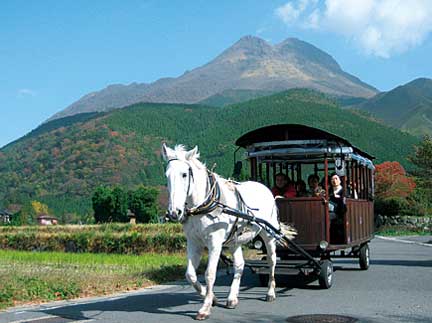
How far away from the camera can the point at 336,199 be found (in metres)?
12.3

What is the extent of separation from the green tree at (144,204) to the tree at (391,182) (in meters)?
27.8

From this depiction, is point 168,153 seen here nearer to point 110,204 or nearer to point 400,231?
point 400,231

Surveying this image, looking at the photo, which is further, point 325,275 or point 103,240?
point 103,240

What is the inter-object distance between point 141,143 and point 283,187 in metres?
119

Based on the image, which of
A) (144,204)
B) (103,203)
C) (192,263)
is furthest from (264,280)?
(103,203)

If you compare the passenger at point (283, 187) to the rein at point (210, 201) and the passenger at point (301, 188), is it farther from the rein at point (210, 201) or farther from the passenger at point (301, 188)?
the rein at point (210, 201)

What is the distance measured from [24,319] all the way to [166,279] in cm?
531

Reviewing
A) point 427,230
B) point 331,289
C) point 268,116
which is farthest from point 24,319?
point 268,116

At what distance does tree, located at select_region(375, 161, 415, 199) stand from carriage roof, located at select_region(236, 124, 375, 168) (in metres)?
44.2

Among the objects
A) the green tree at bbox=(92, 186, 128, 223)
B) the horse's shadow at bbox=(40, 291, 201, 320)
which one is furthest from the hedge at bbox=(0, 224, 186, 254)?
the green tree at bbox=(92, 186, 128, 223)

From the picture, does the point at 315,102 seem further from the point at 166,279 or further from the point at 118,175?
the point at 166,279

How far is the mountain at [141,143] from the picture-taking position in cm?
10744

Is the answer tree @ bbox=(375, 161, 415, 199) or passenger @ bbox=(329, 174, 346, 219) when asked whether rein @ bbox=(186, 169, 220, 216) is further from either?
tree @ bbox=(375, 161, 415, 199)

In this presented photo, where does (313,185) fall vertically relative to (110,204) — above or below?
below
